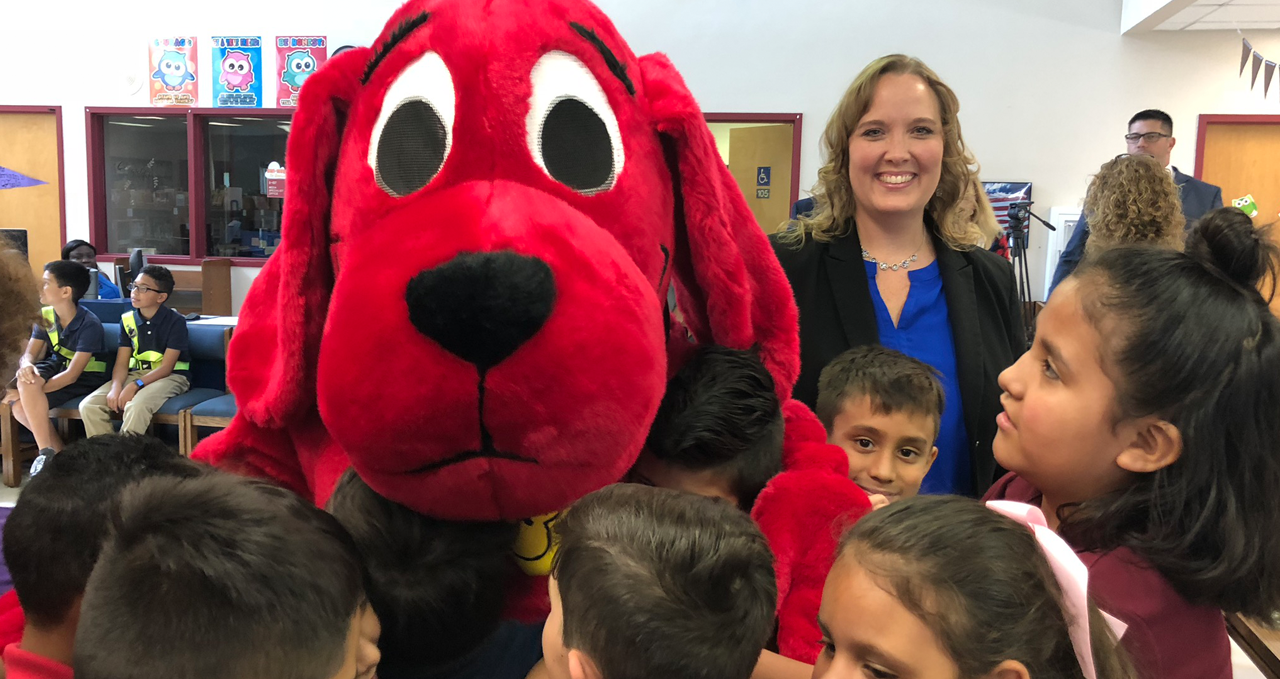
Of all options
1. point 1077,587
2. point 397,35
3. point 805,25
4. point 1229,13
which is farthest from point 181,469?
point 1229,13

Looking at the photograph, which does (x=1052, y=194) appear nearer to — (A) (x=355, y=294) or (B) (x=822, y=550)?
(B) (x=822, y=550)

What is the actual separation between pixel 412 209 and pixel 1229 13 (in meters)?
6.31

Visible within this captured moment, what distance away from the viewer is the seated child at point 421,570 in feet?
2.68

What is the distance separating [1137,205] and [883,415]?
7.02 feet

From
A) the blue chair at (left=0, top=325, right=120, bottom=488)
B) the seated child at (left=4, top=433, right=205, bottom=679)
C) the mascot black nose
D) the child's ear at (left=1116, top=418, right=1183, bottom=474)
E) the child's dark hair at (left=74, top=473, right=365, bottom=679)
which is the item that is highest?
the mascot black nose

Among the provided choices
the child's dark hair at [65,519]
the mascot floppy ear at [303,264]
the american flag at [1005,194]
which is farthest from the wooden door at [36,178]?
the mascot floppy ear at [303,264]

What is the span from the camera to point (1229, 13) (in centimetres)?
530

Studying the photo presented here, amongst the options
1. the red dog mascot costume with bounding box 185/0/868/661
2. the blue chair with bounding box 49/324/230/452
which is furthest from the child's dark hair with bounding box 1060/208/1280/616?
the blue chair with bounding box 49/324/230/452

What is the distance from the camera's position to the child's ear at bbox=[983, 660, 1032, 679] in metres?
0.77

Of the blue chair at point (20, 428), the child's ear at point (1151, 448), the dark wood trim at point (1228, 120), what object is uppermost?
the dark wood trim at point (1228, 120)

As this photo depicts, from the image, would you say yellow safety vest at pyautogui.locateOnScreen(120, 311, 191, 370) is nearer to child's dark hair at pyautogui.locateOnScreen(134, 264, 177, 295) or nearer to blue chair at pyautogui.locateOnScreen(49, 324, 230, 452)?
blue chair at pyautogui.locateOnScreen(49, 324, 230, 452)

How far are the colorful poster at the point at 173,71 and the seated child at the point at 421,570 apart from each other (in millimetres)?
7008

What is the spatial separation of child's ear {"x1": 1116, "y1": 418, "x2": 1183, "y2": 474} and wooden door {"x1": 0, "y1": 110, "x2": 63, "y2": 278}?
26.4 feet

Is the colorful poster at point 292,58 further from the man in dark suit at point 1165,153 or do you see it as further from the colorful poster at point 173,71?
the man in dark suit at point 1165,153
